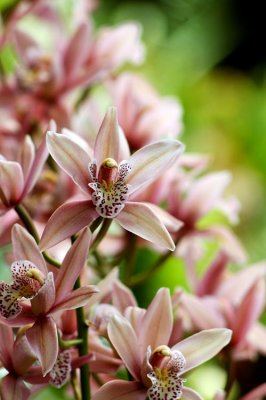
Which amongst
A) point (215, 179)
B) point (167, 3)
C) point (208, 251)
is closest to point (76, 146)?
point (215, 179)

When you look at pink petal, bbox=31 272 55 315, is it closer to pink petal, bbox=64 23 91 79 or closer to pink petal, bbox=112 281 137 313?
pink petal, bbox=112 281 137 313

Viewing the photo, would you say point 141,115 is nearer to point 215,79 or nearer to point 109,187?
point 109,187

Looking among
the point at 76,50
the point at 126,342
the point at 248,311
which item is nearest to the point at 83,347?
the point at 126,342

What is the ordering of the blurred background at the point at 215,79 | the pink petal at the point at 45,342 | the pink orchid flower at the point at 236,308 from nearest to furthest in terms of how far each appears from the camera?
the pink petal at the point at 45,342 → the pink orchid flower at the point at 236,308 → the blurred background at the point at 215,79

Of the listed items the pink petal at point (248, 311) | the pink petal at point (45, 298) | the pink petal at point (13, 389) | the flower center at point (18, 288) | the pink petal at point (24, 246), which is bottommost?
the pink petal at point (248, 311)

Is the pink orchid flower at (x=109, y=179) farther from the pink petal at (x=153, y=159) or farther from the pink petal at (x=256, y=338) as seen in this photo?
the pink petal at (x=256, y=338)

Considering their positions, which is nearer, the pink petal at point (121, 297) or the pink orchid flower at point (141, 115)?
the pink petal at point (121, 297)

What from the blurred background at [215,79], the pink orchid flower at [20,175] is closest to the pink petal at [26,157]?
the pink orchid flower at [20,175]

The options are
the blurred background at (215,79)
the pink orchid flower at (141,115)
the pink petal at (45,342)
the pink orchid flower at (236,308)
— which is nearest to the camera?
the pink petal at (45,342)

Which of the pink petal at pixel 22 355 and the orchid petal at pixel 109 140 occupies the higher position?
the orchid petal at pixel 109 140
